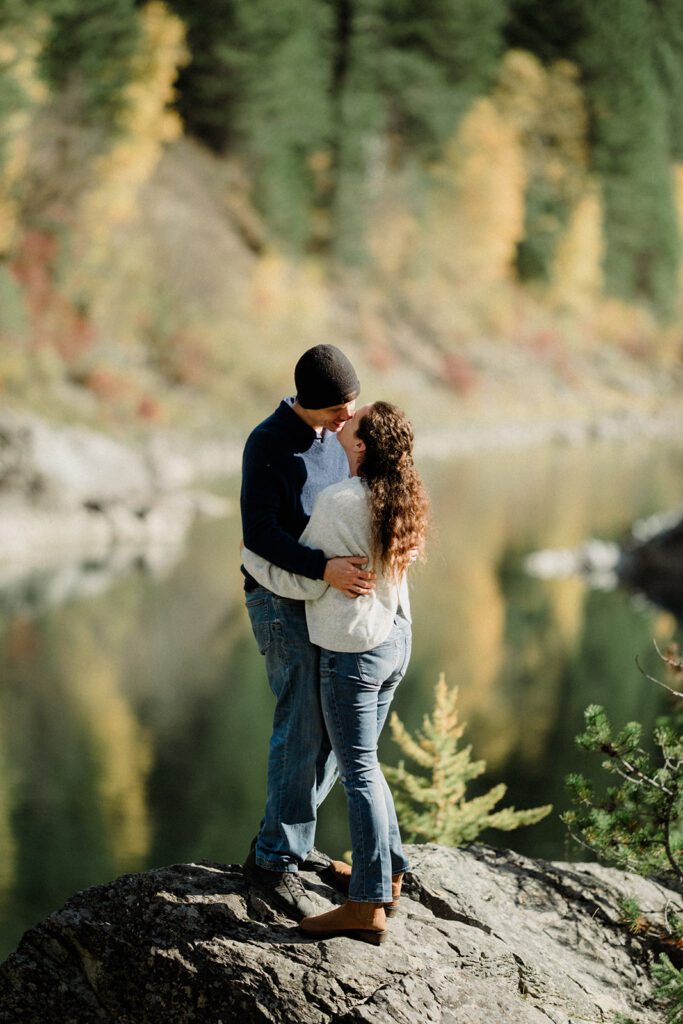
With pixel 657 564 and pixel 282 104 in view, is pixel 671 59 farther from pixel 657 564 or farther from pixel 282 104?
pixel 657 564

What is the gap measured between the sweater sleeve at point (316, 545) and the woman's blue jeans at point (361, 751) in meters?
0.16

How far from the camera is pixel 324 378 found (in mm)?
3299

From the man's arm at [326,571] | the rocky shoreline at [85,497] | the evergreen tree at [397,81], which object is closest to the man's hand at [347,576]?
the man's arm at [326,571]

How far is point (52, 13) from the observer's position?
1102 inches

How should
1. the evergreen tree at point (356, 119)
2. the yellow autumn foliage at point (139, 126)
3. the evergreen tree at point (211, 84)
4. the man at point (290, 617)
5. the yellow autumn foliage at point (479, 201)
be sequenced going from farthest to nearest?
1. the yellow autumn foliage at point (479, 201)
2. the evergreen tree at point (356, 119)
3. the evergreen tree at point (211, 84)
4. the yellow autumn foliage at point (139, 126)
5. the man at point (290, 617)

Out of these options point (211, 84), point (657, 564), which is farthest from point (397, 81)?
point (657, 564)

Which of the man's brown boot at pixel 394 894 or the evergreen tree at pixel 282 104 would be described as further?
the evergreen tree at pixel 282 104

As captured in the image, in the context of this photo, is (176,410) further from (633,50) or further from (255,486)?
(633,50)

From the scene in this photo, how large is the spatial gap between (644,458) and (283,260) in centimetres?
1112

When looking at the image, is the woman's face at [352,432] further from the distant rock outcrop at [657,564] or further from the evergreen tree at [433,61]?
the evergreen tree at [433,61]

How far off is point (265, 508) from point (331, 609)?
1.03 feet

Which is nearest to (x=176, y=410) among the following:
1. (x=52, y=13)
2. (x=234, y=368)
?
(x=234, y=368)

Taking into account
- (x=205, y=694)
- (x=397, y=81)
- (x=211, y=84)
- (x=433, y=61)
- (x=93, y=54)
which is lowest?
(x=205, y=694)

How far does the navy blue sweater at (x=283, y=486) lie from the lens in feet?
10.7
